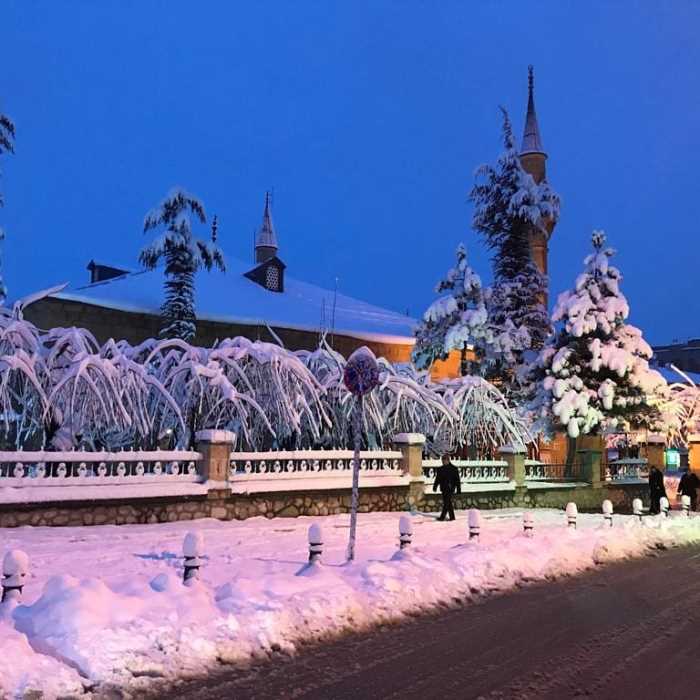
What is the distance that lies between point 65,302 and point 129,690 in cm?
2954

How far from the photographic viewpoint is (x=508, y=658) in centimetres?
718

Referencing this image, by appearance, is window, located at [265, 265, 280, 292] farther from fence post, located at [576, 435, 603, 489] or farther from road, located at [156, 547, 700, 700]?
road, located at [156, 547, 700, 700]

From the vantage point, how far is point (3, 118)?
2747 cm

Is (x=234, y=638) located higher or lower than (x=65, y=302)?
lower

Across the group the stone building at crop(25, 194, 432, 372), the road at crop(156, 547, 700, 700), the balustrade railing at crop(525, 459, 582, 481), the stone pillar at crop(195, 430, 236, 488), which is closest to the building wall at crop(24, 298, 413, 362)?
the stone building at crop(25, 194, 432, 372)

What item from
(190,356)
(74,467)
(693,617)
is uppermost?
(190,356)

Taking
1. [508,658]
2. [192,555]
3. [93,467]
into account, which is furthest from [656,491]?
[192,555]

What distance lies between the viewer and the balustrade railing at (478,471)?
2272cm

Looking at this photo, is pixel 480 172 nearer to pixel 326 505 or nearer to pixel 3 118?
pixel 3 118

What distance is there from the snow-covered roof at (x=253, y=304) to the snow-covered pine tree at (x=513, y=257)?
22.1 ft

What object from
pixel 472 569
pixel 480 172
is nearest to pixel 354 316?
pixel 480 172

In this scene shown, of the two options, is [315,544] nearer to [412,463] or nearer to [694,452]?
[412,463]

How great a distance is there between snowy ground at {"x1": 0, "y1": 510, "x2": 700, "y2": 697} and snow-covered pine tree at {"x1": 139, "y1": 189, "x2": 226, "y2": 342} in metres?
14.9

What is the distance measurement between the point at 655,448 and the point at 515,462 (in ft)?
32.3
